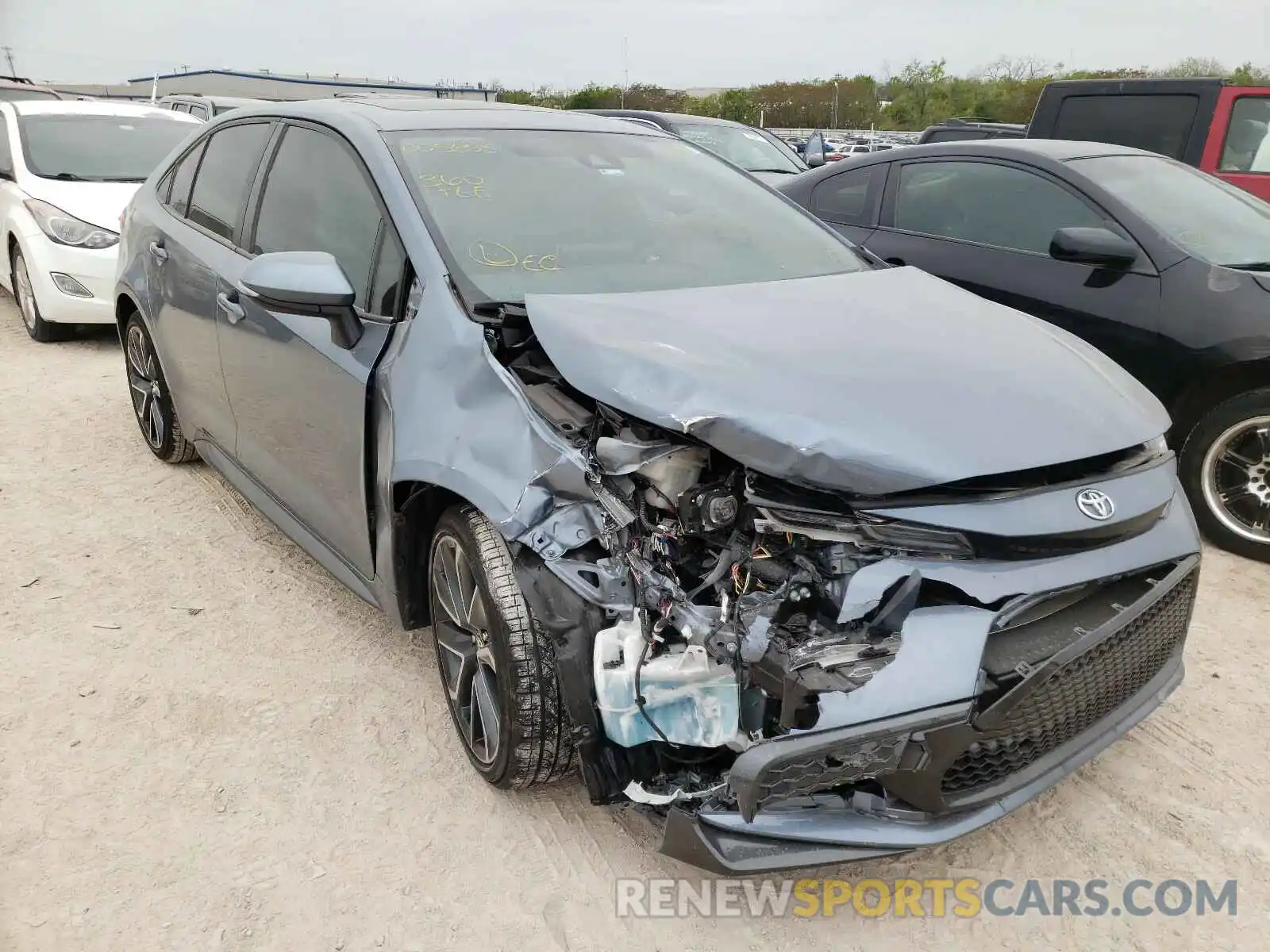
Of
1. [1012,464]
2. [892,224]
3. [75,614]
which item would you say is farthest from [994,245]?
[75,614]

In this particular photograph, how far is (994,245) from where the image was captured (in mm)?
4738

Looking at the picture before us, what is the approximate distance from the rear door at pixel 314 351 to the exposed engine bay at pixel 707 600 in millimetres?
800

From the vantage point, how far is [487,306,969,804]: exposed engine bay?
1.92m

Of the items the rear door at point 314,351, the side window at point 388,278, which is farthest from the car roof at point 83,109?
the side window at point 388,278

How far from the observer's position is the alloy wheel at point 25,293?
705 centimetres

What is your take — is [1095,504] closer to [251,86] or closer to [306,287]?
[306,287]

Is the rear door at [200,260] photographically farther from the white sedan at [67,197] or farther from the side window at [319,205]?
the white sedan at [67,197]

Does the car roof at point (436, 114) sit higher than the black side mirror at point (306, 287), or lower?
higher

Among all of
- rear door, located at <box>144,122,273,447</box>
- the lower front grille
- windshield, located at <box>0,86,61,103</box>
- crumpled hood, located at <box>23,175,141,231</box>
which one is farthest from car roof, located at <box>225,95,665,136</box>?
windshield, located at <box>0,86,61,103</box>

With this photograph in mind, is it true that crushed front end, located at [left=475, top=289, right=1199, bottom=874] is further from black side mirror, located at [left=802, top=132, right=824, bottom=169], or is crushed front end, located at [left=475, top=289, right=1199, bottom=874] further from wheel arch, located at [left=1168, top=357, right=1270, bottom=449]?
black side mirror, located at [left=802, top=132, right=824, bottom=169]

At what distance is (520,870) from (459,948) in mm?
257

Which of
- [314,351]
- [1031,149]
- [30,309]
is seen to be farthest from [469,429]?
[30,309]

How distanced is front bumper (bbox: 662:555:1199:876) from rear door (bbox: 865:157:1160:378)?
6.70 ft

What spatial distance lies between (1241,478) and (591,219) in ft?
9.50
